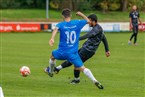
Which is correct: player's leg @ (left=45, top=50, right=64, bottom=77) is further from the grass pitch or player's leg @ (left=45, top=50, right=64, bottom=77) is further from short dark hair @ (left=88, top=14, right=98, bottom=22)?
short dark hair @ (left=88, top=14, right=98, bottom=22)

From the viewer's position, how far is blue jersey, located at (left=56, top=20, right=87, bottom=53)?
1241cm

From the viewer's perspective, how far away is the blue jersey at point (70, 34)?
1241 centimetres

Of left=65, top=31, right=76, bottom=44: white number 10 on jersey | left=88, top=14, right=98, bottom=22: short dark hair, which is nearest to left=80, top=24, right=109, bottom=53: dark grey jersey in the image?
left=88, top=14, right=98, bottom=22: short dark hair

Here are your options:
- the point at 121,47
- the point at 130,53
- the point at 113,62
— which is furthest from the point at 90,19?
the point at 121,47

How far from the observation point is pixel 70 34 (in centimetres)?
1248

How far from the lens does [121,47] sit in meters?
28.0

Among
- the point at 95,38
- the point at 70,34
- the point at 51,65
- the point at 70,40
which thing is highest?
the point at 70,34

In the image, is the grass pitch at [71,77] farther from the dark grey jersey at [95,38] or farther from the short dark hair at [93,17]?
the short dark hair at [93,17]

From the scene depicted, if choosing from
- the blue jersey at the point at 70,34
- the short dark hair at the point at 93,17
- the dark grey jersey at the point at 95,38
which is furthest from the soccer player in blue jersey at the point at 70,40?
the dark grey jersey at the point at 95,38

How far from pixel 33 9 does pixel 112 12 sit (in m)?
11.3

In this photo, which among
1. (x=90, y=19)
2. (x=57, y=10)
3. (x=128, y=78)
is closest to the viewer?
(x=90, y=19)

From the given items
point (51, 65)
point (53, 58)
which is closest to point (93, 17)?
point (53, 58)

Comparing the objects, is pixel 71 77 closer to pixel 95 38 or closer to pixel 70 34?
pixel 95 38

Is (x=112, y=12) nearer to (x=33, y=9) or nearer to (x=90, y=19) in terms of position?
(x=33, y=9)
